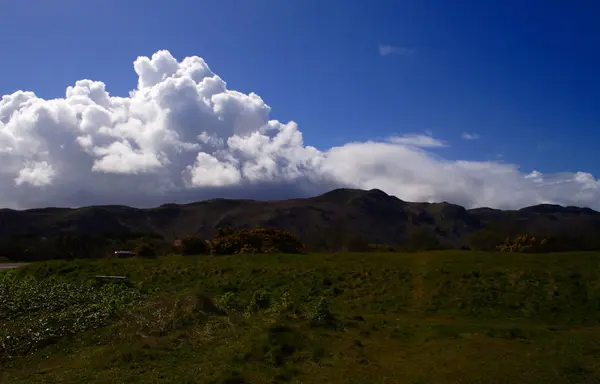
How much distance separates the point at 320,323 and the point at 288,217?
126564 millimetres

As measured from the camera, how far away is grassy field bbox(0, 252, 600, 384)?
11477 millimetres

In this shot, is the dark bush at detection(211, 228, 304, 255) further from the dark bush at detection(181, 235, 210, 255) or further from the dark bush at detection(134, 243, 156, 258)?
the dark bush at detection(134, 243, 156, 258)

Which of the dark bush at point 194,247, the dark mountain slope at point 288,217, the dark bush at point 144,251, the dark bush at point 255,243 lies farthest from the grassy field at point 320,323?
the dark mountain slope at point 288,217

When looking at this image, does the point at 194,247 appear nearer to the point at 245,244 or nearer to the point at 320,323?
the point at 245,244

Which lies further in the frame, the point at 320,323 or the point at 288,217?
the point at 288,217

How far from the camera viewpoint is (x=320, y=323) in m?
15.7

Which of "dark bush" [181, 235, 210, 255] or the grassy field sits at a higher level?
"dark bush" [181, 235, 210, 255]

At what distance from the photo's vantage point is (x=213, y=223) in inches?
5709

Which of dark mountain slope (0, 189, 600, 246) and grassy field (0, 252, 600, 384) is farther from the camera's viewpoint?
dark mountain slope (0, 189, 600, 246)

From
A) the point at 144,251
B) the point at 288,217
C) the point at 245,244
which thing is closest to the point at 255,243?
the point at 245,244

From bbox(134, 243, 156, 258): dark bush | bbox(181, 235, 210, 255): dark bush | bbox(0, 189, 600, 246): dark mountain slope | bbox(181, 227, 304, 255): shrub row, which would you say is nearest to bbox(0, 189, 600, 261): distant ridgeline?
bbox(0, 189, 600, 246): dark mountain slope

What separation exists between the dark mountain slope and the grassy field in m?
98.0

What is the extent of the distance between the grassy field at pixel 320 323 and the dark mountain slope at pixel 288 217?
98.0m

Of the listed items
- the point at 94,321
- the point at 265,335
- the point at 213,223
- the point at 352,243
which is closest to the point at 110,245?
the point at 352,243
